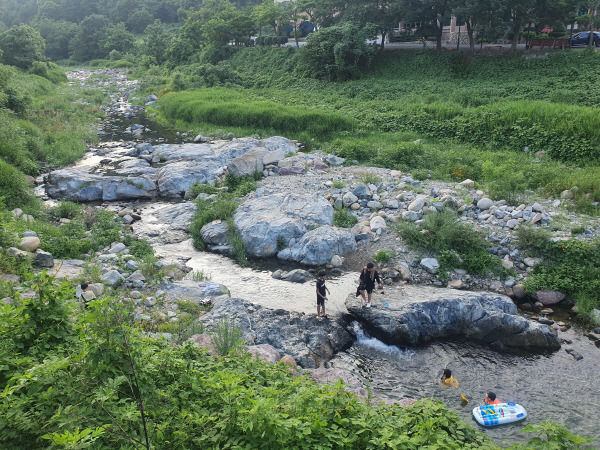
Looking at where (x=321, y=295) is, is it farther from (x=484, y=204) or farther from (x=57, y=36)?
(x=57, y=36)

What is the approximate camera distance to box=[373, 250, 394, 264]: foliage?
1138cm

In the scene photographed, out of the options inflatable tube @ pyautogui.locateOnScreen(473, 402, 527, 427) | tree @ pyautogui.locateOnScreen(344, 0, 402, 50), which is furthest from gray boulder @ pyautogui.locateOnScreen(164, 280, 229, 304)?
tree @ pyautogui.locateOnScreen(344, 0, 402, 50)

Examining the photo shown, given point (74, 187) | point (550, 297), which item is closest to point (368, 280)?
point (550, 297)

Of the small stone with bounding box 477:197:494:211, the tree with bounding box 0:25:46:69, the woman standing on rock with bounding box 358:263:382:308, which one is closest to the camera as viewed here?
the woman standing on rock with bounding box 358:263:382:308

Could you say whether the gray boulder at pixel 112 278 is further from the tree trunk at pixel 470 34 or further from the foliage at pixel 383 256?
the tree trunk at pixel 470 34

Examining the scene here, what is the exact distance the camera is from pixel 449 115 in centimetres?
1992

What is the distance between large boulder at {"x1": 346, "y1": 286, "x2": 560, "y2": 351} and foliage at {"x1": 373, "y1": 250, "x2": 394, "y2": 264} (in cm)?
209

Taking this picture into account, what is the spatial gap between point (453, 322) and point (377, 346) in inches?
69.5

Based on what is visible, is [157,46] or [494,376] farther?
[157,46]

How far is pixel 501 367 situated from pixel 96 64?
65.5 metres

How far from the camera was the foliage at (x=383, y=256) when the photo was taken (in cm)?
1138

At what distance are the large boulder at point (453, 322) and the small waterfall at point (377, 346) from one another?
0.13 m

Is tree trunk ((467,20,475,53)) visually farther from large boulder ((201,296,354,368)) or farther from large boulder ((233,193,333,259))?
large boulder ((201,296,354,368))

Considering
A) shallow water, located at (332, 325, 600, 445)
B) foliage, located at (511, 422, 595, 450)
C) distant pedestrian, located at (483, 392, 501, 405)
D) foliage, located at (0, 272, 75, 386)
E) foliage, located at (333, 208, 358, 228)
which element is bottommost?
shallow water, located at (332, 325, 600, 445)
